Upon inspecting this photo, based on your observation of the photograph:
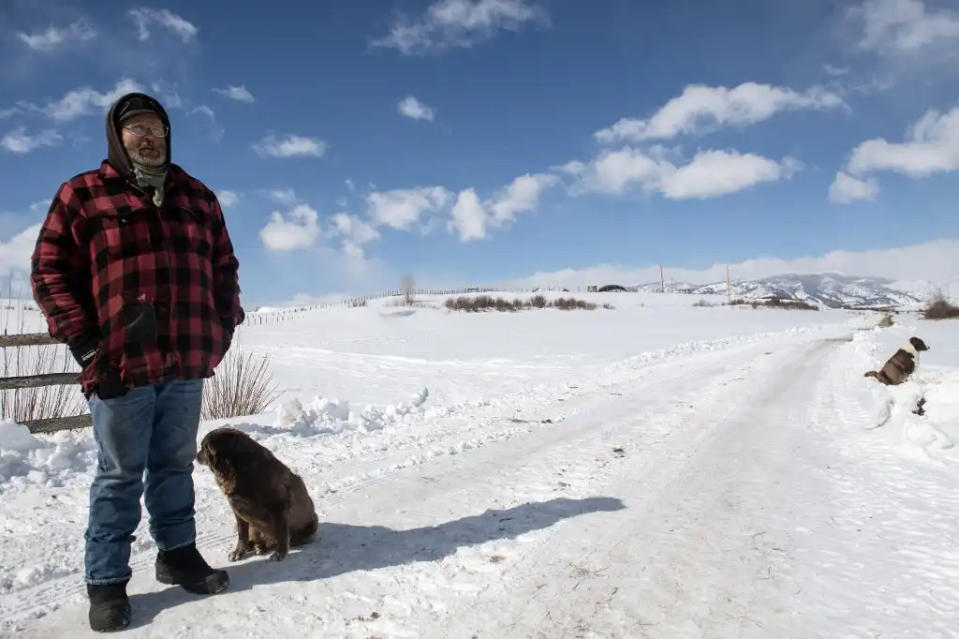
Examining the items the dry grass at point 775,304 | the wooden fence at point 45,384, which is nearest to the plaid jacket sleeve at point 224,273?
the wooden fence at point 45,384

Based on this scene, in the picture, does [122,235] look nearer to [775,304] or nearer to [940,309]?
[940,309]

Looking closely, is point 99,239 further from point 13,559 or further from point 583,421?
point 583,421

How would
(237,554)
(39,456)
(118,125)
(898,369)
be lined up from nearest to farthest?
(118,125), (237,554), (39,456), (898,369)

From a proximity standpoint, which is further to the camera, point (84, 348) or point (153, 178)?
point (153, 178)

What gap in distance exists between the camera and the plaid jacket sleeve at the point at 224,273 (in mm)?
2746

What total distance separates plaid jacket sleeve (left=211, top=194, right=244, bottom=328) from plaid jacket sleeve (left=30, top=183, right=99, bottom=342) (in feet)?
1.77

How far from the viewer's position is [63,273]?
224 cm

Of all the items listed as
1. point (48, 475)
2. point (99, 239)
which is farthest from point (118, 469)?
point (48, 475)

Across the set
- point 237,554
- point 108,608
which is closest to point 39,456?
point 237,554

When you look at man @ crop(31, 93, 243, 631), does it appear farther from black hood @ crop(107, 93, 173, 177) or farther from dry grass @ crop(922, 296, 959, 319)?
dry grass @ crop(922, 296, 959, 319)

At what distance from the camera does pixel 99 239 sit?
7.50 feet

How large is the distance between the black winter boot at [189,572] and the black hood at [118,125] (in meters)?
1.70

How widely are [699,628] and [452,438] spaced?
3.74 m

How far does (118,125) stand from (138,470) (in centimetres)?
146
